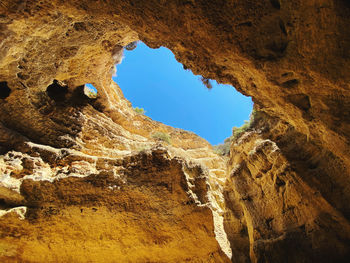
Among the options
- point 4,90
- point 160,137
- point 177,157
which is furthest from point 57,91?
point 160,137

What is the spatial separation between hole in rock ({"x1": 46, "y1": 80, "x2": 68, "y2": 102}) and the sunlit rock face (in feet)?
0.22

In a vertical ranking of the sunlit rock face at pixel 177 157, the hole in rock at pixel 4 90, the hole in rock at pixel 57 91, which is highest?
the hole in rock at pixel 57 91

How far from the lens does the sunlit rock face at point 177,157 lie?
3859 millimetres

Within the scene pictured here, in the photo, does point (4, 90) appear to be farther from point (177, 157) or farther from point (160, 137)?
point (160, 137)

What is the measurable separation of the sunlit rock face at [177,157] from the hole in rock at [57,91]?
7 cm

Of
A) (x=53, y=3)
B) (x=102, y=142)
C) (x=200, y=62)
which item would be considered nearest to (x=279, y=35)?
(x=200, y=62)

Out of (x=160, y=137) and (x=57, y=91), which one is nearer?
(x=57, y=91)

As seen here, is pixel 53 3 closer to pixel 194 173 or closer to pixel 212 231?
pixel 194 173

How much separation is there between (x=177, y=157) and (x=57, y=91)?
746 centimetres

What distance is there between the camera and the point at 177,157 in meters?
8.04

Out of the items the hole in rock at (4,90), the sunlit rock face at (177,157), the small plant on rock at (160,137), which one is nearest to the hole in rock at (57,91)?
the sunlit rock face at (177,157)

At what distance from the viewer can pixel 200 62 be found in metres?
5.07

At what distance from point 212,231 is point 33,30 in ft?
24.0

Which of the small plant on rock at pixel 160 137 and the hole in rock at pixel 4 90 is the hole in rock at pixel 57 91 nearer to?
the hole in rock at pixel 4 90
